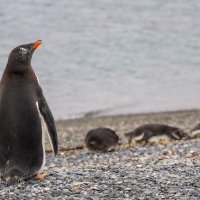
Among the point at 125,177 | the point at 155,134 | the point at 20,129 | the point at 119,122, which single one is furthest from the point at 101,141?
the point at 119,122

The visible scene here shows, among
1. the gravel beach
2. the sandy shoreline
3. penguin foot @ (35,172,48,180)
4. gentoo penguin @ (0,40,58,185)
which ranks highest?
gentoo penguin @ (0,40,58,185)

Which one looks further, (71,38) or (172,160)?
(71,38)

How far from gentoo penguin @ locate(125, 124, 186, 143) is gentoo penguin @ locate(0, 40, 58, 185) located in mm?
4329

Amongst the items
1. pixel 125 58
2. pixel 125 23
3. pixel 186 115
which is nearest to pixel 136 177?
pixel 186 115

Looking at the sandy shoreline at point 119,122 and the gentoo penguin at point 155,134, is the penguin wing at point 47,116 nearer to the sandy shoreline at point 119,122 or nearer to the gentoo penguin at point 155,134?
the gentoo penguin at point 155,134

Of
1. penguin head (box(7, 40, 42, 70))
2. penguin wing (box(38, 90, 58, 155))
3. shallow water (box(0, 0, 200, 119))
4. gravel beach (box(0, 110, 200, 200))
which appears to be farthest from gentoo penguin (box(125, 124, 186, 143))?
shallow water (box(0, 0, 200, 119))

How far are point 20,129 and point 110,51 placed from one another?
2540 centimetres

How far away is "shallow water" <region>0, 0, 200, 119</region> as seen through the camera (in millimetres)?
20219

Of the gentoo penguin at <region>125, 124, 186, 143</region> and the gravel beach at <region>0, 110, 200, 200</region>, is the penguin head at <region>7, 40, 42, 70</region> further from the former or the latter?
the gentoo penguin at <region>125, 124, 186, 143</region>

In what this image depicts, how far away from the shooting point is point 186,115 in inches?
620

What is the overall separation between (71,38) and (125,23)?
5.31 m

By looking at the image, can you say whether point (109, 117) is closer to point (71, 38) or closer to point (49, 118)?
point (49, 118)

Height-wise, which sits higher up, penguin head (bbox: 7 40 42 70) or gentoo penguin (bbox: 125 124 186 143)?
penguin head (bbox: 7 40 42 70)

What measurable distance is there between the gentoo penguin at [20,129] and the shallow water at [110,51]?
37.7ft
